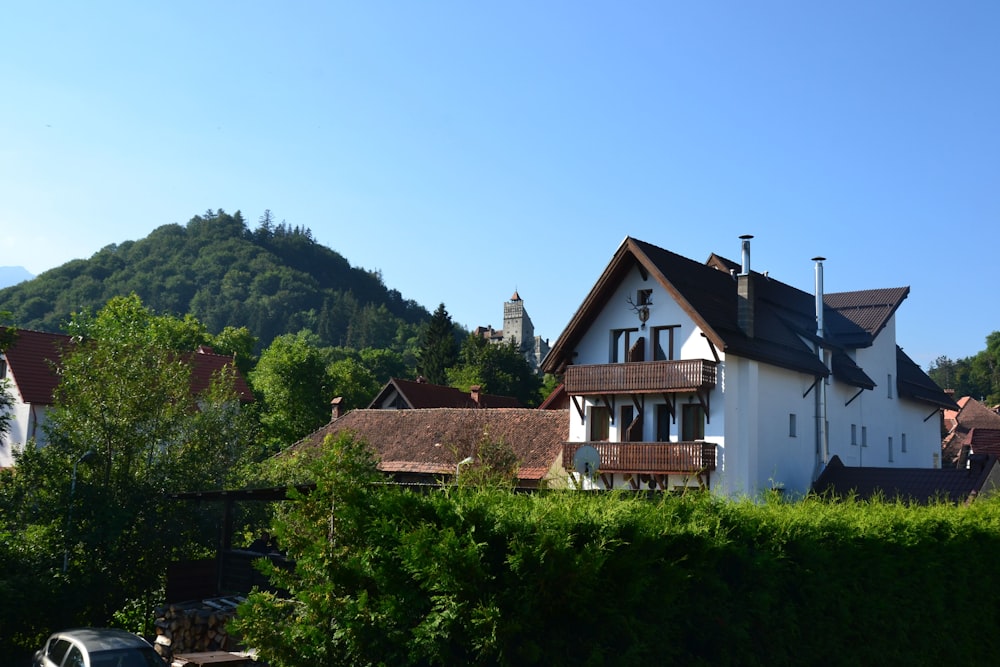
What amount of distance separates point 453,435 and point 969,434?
50.2 meters

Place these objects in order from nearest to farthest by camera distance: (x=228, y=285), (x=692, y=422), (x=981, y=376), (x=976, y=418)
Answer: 1. (x=692, y=422)
2. (x=976, y=418)
3. (x=981, y=376)
4. (x=228, y=285)

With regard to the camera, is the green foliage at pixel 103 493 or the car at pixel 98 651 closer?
the car at pixel 98 651

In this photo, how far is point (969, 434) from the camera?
2896 inches

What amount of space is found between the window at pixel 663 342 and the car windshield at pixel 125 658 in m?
21.1

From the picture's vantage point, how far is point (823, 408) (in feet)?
115

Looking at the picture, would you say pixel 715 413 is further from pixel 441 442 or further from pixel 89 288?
pixel 89 288

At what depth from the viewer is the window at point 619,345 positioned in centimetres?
3338

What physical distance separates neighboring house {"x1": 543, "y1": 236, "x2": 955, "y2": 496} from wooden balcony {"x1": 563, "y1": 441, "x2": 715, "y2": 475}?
0.12ft

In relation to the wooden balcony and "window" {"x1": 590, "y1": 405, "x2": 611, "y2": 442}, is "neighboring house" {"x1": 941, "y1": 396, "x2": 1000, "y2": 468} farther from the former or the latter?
the wooden balcony

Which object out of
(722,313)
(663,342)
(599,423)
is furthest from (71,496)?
(722,313)

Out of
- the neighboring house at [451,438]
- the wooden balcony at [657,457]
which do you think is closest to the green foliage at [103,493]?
the wooden balcony at [657,457]

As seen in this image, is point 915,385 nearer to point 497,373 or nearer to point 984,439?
point 984,439

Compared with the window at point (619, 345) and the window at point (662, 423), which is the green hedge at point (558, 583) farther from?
the window at point (619, 345)

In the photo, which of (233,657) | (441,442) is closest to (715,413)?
(441,442)
